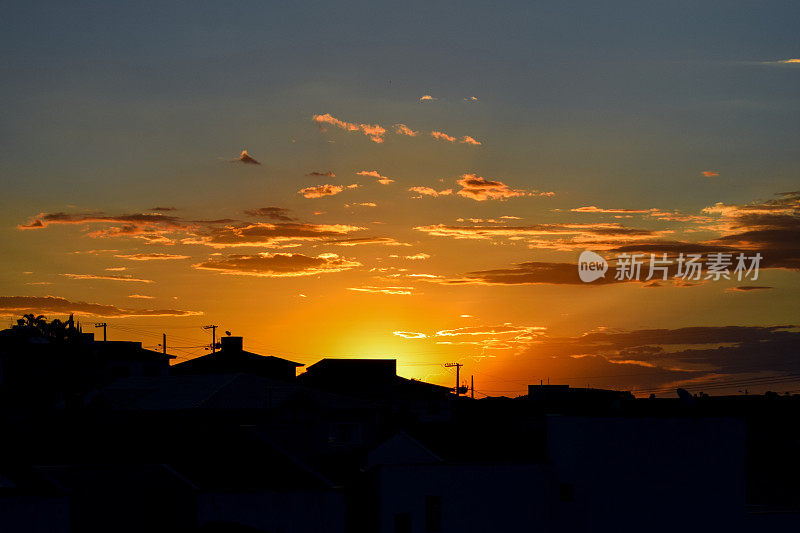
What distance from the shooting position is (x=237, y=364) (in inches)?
4373

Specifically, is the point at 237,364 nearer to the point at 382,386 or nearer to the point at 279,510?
the point at 382,386

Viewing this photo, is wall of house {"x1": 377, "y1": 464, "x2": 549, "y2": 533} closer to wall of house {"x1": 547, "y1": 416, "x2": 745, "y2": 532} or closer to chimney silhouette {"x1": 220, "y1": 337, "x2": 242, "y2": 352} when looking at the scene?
wall of house {"x1": 547, "y1": 416, "x2": 745, "y2": 532}

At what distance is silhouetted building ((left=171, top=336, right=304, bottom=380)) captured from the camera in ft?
362

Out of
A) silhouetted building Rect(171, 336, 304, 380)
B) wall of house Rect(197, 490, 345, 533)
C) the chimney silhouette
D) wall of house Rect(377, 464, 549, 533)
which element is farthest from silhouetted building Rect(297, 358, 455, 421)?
wall of house Rect(197, 490, 345, 533)

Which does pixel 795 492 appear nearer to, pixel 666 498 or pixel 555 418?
pixel 666 498

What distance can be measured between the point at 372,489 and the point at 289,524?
27.7 feet

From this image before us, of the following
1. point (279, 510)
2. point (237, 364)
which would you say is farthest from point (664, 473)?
point (237, 364)

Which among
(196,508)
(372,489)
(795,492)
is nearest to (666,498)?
(795,492)

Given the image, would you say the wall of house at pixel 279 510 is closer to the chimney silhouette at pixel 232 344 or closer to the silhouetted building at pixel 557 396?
Result: the silhouetted building at pixel 557 396

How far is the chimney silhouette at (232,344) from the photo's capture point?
114 meters

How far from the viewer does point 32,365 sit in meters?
112

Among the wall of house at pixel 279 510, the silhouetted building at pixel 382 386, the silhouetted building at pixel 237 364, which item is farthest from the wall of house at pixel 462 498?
the silhouetted building at pixel 237 364

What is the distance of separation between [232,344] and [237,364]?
4.75 metres

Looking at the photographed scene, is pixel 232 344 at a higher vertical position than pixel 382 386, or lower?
higher
